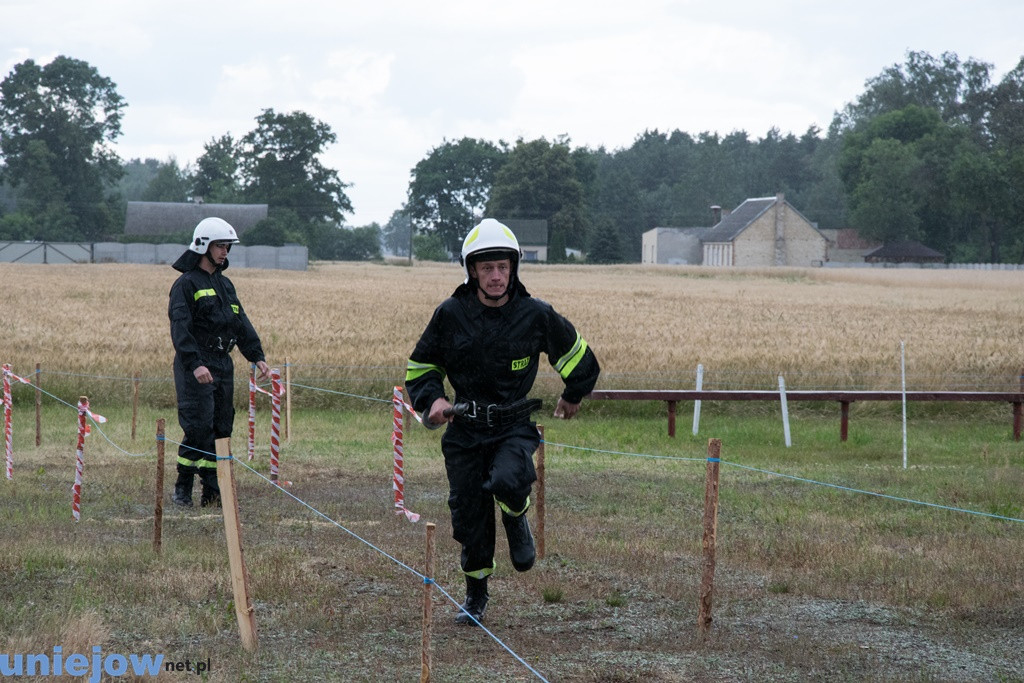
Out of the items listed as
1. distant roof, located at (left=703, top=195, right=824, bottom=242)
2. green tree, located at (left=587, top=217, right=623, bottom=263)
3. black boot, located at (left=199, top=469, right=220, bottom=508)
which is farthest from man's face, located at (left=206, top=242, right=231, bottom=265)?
distant roof, located at (left=703, top=195, right=824, bottom=242)

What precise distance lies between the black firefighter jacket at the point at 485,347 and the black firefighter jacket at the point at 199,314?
12.5 feet

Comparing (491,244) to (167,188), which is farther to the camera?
(167,188)

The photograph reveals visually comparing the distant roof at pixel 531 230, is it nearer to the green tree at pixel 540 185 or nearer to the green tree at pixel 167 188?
the green tree at pixel 540 185

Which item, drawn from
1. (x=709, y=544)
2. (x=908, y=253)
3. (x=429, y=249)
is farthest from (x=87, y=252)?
(x=709, y=544)

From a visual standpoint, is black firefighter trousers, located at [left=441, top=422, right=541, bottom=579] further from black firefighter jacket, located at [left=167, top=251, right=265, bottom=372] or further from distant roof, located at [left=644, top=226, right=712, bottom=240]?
distant roof, located at [left=644, top=226, right=712, bottom=240]

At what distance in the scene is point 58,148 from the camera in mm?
98625

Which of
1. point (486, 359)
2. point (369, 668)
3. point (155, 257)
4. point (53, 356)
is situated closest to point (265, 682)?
point (369, 668)

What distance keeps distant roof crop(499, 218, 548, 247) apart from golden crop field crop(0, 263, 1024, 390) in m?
51.0

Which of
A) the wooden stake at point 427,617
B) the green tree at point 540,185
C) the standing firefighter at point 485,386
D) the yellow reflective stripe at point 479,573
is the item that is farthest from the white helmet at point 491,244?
the green tree at point 540,185

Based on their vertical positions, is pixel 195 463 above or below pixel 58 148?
below

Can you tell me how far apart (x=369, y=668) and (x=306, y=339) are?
17725 mm

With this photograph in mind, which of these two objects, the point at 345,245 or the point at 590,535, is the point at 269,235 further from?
the point at 590,535

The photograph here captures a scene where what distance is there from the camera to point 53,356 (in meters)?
19.5

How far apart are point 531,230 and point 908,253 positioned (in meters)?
31.8
